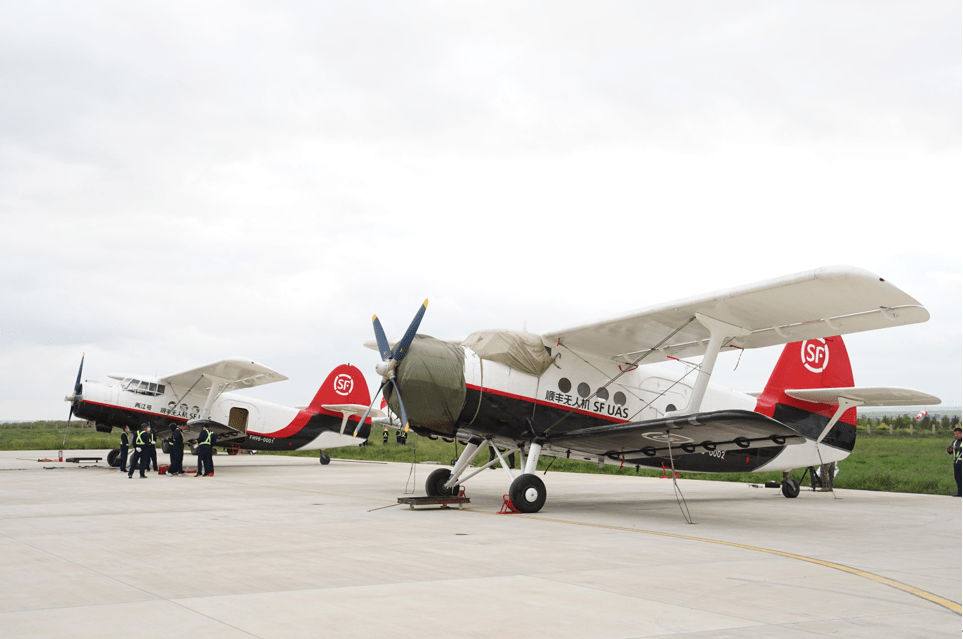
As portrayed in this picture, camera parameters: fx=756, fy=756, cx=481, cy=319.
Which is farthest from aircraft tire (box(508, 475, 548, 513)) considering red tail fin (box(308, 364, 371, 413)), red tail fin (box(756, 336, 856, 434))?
red tail fin (box(308, 364, 371, 413))

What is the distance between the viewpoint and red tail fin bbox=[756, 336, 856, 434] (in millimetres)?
15836

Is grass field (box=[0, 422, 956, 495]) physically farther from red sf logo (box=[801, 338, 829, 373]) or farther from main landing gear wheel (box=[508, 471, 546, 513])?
red sf logo (box=[801, 338, 829, 373])

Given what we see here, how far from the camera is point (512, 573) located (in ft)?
22.7

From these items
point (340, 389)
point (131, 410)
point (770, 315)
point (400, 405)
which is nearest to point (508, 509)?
point (400, 405)

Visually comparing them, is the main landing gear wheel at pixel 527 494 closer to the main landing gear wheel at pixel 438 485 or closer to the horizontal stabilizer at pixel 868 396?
the main landing gear wheel at pixel 438 485

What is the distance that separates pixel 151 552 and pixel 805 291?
8.77m

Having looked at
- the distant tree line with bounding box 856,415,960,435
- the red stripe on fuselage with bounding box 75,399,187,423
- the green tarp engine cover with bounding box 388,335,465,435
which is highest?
the distant tree line with bounding box 856,415,960,435

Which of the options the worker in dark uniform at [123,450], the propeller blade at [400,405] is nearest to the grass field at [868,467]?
the propeller blade at [400,405]

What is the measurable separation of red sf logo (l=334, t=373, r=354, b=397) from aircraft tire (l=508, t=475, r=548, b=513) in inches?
695

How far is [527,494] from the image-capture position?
41.0ft

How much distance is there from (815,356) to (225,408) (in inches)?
751

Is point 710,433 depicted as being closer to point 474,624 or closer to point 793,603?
point 793,603

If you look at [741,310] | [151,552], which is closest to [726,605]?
[151,552]

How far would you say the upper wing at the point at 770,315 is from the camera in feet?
32.4
